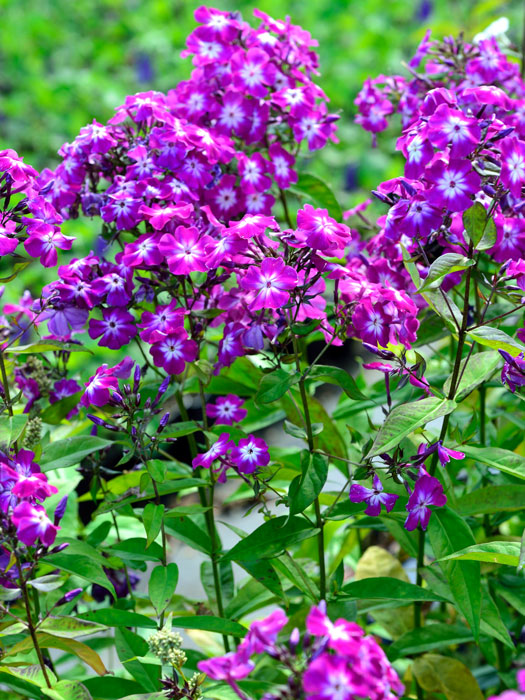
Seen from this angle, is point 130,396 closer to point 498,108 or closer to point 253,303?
point 253,303

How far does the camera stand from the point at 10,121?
470 cm

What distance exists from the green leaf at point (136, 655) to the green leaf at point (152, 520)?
182 millimetres

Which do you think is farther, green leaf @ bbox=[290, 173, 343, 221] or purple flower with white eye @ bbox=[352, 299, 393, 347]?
green leaf @ bbox=[290, 173, 343, 221]

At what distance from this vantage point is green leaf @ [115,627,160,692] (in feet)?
3.99

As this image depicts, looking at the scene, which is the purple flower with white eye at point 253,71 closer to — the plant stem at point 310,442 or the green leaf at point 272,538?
the plant stem at point 310,442

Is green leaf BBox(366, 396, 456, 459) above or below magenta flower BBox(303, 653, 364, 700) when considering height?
above

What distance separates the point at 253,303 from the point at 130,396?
0.69ft

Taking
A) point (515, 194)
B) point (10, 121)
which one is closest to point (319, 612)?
point (515, 194)

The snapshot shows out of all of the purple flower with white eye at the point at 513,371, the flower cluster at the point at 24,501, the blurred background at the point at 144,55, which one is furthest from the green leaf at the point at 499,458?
the blurred background at the point at 144,55

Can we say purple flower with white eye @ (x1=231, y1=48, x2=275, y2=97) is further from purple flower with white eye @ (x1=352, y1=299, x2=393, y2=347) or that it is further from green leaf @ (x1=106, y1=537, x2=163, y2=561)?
green leaf @ (x1=106, y1=537, x2=163, y2=561)

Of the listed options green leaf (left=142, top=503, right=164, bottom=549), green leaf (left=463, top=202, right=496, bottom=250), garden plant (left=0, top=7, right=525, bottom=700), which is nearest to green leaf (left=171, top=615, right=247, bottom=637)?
garden plant (left=0, top=7, right=525, bottom=700)

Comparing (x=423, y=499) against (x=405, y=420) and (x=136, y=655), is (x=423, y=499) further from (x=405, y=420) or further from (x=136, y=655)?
(x=136, y=655)

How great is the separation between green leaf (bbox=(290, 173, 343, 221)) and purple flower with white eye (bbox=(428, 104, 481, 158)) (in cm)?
48

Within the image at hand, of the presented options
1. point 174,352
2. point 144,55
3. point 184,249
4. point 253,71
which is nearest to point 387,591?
point 174,352
